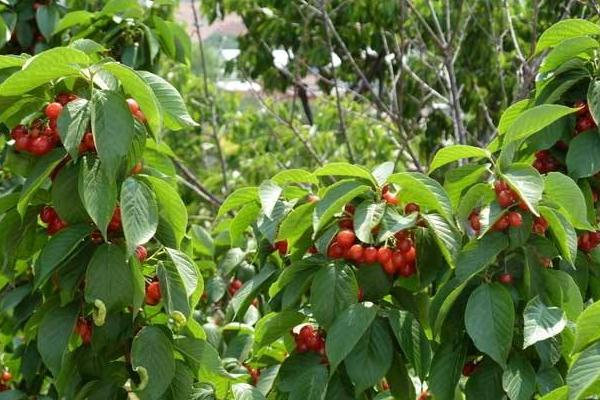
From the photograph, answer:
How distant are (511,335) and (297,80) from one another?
327 centimetres

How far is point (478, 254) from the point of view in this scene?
2.22 meters

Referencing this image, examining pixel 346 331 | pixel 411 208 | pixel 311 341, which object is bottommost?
pixel 311 341

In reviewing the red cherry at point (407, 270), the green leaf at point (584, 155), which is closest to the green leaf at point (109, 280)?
the red cherry at point (407, 270)

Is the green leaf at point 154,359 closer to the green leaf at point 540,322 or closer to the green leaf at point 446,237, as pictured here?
the green leaf at point 446,237

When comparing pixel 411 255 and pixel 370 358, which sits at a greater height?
pixel 411 255

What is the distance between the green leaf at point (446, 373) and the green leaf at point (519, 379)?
0.11 m

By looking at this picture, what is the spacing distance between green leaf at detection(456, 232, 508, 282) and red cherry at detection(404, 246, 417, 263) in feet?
0.39

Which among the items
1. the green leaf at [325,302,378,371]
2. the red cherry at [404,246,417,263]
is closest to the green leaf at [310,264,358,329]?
the green leaf at [325,302,378,371]

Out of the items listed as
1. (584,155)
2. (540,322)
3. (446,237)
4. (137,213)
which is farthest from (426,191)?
(137,213)

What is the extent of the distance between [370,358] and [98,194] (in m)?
0.65

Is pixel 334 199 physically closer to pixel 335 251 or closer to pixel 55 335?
pixel 335 251

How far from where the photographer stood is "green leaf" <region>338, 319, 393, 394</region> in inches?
87.4

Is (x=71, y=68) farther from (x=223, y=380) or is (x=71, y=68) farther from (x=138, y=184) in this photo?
(x=223, y=380)

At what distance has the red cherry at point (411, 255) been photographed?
2.31 meters
